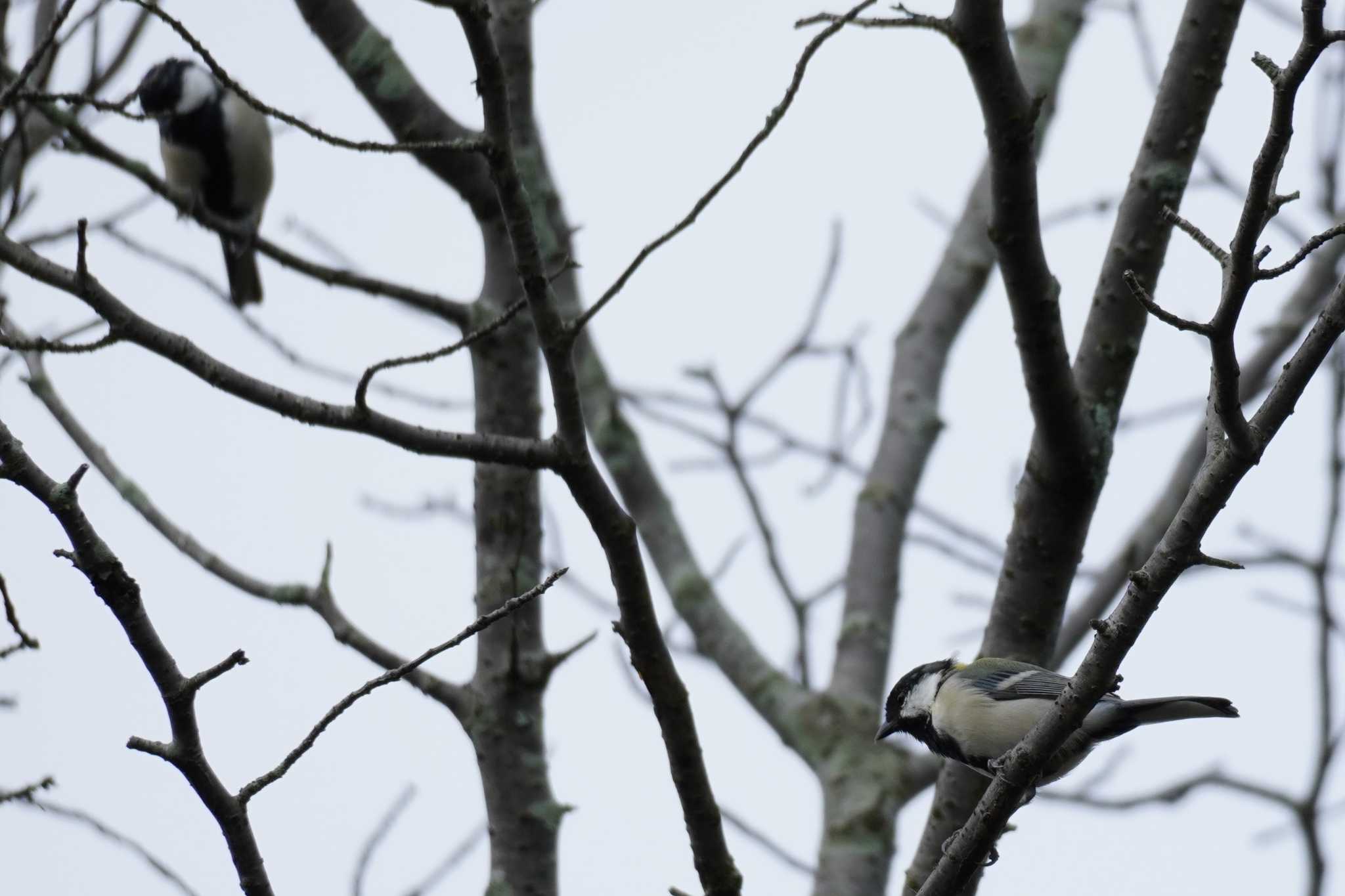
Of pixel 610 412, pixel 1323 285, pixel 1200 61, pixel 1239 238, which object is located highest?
pixel 1323 285

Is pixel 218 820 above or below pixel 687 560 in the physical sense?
below

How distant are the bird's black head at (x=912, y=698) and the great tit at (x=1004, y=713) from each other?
0.04 ft

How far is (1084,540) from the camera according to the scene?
349 centimetres

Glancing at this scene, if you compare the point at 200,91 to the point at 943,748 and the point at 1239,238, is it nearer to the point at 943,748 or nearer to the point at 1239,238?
the point at 943,748

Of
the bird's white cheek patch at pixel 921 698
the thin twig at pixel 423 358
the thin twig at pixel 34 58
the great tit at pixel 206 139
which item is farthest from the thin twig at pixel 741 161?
the great tit at pixel 206 139

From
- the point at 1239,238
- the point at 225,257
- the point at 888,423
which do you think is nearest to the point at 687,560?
the point at 888,423

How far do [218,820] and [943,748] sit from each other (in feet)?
7.45

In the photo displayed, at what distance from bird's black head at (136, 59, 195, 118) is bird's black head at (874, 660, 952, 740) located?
167 inches

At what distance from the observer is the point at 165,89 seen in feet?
21.1

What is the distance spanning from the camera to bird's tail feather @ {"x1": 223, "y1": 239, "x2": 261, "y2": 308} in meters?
7.09

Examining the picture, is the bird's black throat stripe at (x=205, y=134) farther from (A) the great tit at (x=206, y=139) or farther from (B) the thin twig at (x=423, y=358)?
(B) the thin twig at (x=423, y=358)

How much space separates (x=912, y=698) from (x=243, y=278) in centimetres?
440

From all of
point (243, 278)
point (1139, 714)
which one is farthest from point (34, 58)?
point (243, 278)

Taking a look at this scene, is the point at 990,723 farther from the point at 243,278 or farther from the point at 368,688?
the point at 243,278
